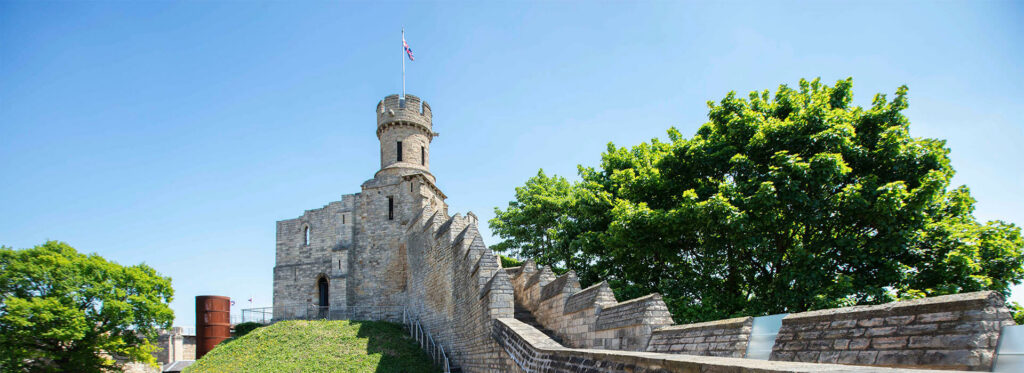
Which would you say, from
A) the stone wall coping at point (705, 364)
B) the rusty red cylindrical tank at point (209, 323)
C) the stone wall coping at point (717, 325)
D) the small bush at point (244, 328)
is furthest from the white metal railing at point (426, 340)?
the rusty red cylindrical tank at point (209, 323)

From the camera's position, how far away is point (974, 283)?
34.1ft

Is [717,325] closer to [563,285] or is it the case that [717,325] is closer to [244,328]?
[563,285]

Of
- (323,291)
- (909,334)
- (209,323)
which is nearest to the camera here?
(909,334)

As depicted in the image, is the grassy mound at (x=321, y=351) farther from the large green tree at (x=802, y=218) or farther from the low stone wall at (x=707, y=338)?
the low stone wall at (x=707, y=338)

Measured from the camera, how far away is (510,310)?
11773 millimetres

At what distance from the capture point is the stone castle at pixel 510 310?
3.97m

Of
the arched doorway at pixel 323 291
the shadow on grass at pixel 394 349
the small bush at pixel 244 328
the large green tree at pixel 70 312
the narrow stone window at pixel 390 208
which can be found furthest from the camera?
the arched doorway at pixel 323 291

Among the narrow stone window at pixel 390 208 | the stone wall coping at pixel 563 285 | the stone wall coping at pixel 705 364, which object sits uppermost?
the narrow stone window at pixel 390 208

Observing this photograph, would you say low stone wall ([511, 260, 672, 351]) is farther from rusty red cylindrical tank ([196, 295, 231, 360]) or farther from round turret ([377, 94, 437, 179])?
rusty red cylindrical tank ([196, 295, 231, 360])

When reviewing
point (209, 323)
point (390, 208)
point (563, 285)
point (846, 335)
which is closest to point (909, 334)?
point (846, 335)

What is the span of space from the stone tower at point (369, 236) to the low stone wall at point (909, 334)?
20.4 m

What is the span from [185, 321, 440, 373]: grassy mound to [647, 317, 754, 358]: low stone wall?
1041cm

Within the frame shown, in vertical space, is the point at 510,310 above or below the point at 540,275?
below

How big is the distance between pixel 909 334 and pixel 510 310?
8.51 m
